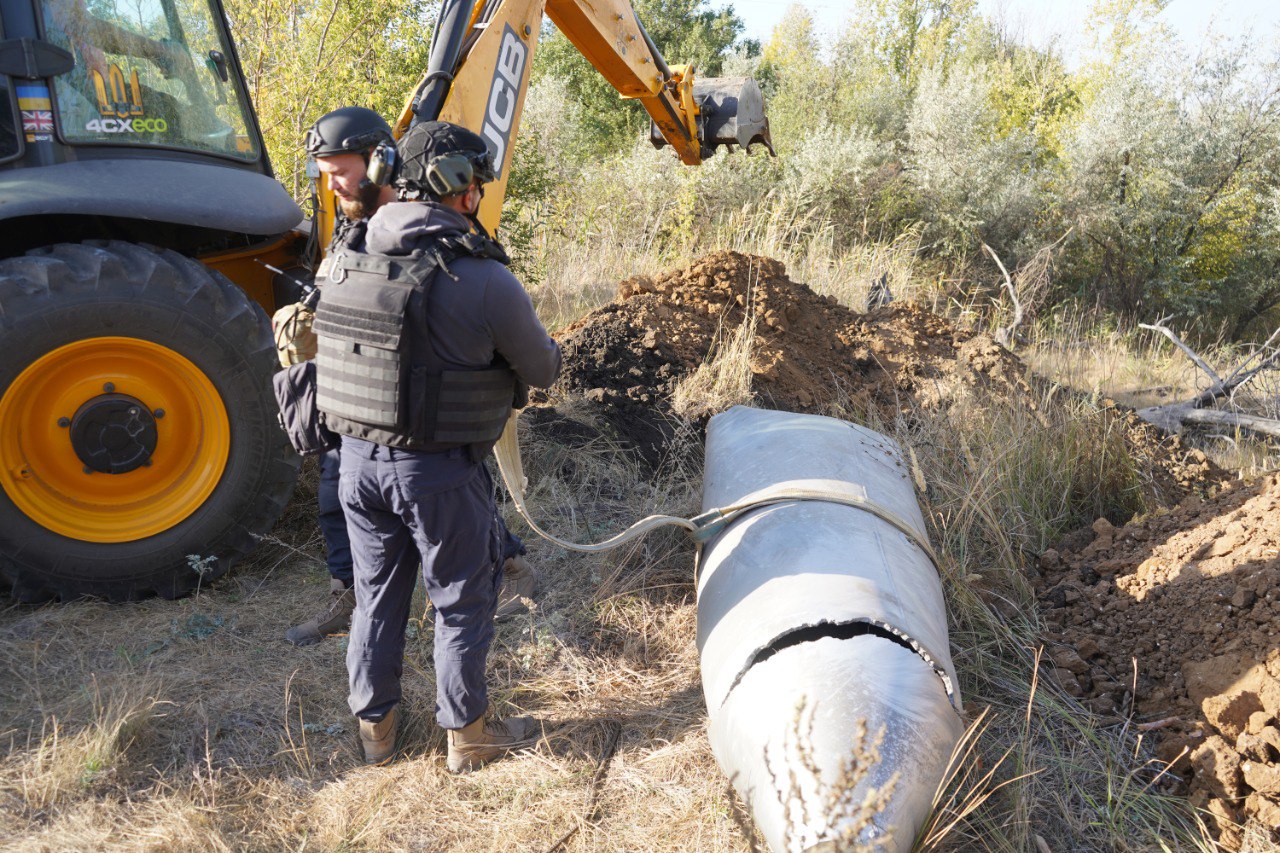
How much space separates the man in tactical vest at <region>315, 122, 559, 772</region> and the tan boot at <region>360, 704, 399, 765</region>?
21mm

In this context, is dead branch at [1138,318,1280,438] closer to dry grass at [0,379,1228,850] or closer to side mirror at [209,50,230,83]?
dry grass at [0,379,1228,850]

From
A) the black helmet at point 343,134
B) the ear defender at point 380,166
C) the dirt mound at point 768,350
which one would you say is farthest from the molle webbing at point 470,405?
the dirt mound at point 768,350

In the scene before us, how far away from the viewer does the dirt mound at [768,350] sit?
491cm

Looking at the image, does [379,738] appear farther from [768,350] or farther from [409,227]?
[768,350]

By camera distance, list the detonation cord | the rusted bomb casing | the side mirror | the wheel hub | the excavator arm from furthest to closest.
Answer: the side mirror, the excavator arm, the wheel hub, the detonation cord, the rusted bomb casing

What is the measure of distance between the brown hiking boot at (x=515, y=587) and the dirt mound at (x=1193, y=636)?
200 centimetres

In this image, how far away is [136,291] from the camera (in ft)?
10.7

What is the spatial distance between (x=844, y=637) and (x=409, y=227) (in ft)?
5.34

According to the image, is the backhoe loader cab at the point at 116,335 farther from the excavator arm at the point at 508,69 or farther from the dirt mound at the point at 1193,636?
the dirt mound at the point at 1193,636

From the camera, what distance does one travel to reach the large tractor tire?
3.20m

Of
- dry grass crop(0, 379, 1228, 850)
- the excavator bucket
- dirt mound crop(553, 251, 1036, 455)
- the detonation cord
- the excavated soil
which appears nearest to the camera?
dry grass crop(0, 379, 1228, 850)

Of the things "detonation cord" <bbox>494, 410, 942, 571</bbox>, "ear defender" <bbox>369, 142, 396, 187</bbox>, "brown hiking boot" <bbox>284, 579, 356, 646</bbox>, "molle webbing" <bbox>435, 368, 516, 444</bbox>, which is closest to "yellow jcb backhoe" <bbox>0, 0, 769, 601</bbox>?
"brown hiking boot" <bbox>284, 579, 356, 646</bbox>

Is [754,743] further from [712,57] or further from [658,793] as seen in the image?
[712,57]

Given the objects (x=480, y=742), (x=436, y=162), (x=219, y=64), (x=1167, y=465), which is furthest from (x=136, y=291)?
(x=1167, y=465)
